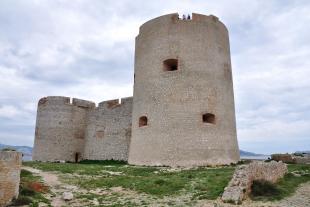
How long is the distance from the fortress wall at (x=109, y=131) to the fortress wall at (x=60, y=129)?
0.82m

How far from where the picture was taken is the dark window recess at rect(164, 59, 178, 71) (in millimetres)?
15731

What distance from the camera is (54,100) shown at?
22250mm

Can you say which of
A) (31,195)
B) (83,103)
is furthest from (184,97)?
(83,103)

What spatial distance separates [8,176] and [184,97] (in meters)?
9.13

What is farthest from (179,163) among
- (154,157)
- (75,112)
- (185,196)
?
(75,112)

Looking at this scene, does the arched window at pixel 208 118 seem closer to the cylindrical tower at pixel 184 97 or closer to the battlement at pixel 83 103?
the cylindrical tower at pixel 184 97

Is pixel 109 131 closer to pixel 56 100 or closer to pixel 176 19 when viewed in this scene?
pixel 56 100

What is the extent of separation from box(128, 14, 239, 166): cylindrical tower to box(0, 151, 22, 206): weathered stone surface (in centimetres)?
791

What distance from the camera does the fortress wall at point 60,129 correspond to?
21.8 meters

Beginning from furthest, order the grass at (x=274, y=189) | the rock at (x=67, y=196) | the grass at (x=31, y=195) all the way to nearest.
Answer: the rock at (x=67, y=196)
the grass at (x=274, y=189)
the grass at (x=31, y=195)

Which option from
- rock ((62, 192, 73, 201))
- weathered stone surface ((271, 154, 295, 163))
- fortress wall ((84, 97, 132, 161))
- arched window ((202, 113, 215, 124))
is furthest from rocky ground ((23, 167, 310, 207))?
fortress wall ((84, 97, 132, 161))

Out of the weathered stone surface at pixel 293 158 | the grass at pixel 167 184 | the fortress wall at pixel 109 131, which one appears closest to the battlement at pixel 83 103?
the fortress wall at pixel 109 131

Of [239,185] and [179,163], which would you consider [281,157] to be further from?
[239,185]

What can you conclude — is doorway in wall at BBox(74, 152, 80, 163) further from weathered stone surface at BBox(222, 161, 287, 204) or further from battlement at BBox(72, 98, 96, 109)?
weathered stone surface at BBox(222, 161, 287, 204)
